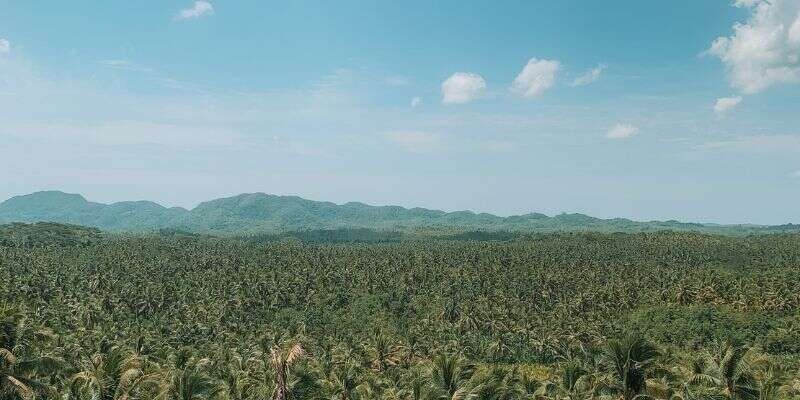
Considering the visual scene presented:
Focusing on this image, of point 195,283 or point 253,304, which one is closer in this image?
point 253,304

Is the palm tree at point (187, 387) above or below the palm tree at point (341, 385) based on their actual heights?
above

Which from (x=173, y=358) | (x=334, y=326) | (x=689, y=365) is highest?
(x=689, y=365)

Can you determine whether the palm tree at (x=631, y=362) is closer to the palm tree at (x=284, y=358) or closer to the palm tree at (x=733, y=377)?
the palm tree at (x=733, y=377)

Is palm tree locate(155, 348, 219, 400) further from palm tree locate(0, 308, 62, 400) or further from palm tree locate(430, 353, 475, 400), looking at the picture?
palm tree locate(430, 353, 475, 400)

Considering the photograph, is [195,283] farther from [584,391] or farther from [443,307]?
[584,391]

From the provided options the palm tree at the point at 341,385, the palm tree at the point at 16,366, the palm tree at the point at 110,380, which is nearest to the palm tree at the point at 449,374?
the palm tree at the point at 341,385

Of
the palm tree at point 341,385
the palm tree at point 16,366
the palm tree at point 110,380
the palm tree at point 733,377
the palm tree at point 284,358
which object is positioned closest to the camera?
the palm tree at point 284,358

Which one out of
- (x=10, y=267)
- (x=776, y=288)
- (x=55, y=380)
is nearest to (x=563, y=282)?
(x=776, y=288)
